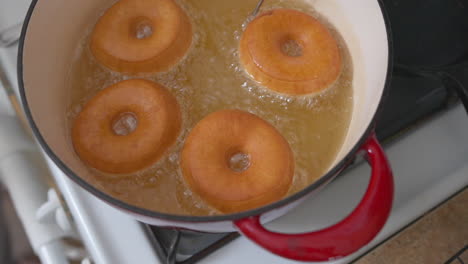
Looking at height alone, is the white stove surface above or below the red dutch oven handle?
below

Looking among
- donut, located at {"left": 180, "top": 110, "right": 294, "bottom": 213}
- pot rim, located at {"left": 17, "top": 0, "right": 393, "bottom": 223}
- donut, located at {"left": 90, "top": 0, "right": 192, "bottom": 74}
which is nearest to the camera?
pot rim, located at {"left": 17, "top": 0, "right": 393, "bottom": 223}

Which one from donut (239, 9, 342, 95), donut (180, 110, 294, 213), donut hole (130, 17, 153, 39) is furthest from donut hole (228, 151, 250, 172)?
donut hole (130, 17, 153, 39)

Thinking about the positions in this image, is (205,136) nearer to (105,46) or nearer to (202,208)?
(202,208)

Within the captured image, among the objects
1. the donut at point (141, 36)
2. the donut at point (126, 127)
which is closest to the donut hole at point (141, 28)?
the donut at point (141, 36)

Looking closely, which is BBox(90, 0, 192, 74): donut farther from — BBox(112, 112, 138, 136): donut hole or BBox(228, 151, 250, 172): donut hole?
BBox(228, 151, 250, 172): donut hole

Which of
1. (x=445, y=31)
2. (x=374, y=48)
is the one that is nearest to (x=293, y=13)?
(x=374, y=48)

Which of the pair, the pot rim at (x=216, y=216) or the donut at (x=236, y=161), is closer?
the pot rim at (x=216, y=216)

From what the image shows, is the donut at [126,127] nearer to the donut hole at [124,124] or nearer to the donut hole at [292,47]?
the donut hole at [124,124]
